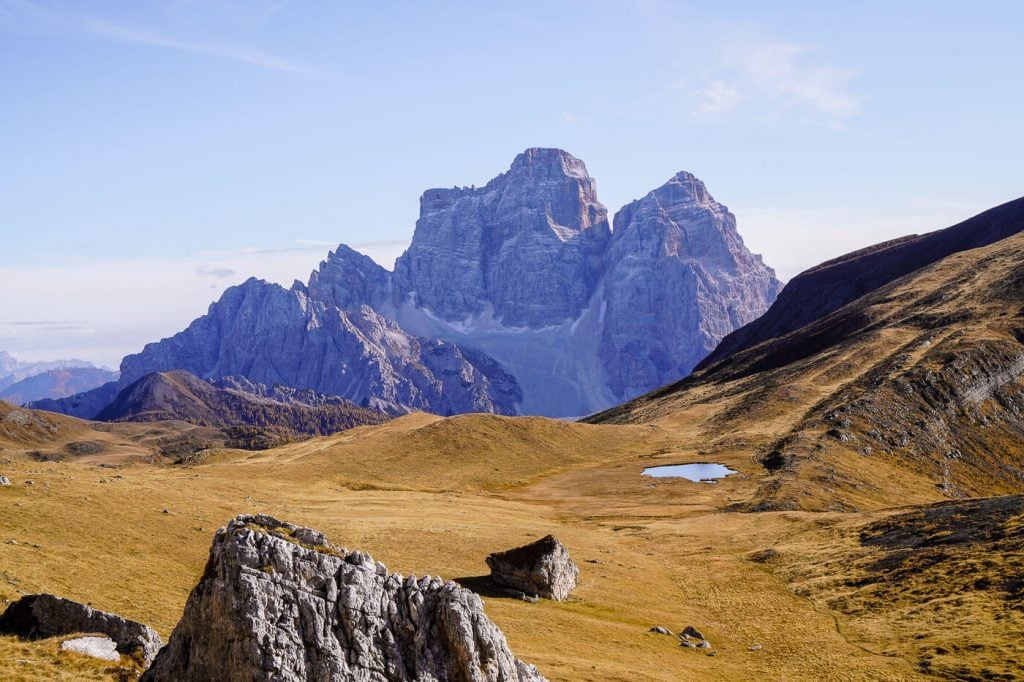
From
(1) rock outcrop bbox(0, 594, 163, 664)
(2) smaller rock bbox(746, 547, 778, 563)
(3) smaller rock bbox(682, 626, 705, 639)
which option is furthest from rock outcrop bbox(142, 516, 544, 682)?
(2) smaller rock bbox(746, 547, 778, 563)

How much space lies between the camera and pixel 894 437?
14312cm

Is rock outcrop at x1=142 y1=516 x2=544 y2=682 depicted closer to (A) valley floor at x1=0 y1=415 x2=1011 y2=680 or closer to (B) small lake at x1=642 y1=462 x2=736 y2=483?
(A) valley floor at x1=0 y1=415 x2=1011 y2=680

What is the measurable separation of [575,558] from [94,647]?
5461cm

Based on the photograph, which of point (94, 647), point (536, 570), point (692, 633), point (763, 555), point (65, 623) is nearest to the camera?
point (94, 647)

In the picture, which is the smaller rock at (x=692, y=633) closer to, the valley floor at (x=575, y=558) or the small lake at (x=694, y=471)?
the valley floor at (x=575, y=558)

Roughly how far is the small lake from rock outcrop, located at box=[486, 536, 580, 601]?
249 ft

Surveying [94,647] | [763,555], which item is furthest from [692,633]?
[94,647]

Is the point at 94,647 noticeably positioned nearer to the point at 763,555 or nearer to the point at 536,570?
the point at 536,570

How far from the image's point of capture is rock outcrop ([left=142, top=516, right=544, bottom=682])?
2988cm

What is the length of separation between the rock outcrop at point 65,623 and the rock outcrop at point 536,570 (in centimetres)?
3529

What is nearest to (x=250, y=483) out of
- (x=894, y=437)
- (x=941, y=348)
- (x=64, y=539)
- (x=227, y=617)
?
(x=64, y=539)

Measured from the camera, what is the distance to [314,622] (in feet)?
102

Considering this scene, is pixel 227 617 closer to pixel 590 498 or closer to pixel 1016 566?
pixel 1016 566

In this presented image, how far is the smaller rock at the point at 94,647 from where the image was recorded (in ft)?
107
